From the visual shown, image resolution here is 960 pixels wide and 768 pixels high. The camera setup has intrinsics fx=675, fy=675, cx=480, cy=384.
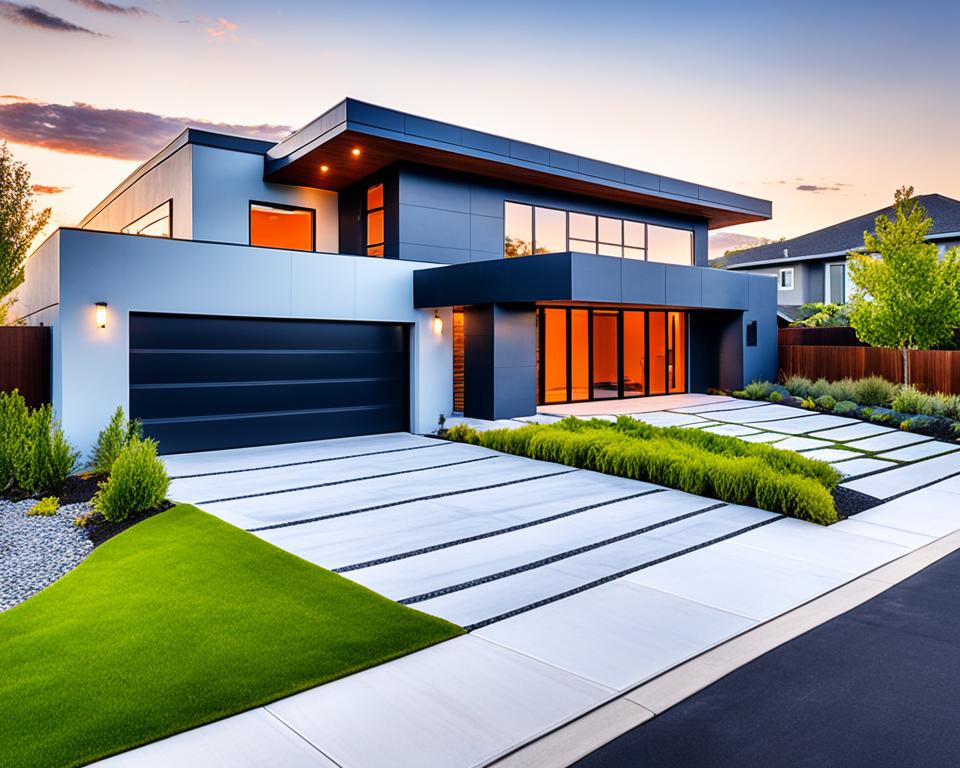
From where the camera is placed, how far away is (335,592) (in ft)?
17.1

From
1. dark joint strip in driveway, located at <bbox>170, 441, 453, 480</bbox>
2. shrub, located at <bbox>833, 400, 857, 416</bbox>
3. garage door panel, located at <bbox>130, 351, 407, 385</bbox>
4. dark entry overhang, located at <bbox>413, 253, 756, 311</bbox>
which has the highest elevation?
dark entry overhang, located at <bbox>413, 253, 756, 311</bbox>

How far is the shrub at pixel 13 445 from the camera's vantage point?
8789 mm

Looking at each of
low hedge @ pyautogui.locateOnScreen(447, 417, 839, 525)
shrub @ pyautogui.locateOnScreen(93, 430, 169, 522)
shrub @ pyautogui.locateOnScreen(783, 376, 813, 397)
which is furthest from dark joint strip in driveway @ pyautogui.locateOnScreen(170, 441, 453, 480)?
shrub @ pyautogui.locateOnScreen(783, 376, 813, 397)

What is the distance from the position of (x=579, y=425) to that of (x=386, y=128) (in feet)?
22.5

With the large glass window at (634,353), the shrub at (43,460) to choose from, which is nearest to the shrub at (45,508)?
the shrub at (43,460)

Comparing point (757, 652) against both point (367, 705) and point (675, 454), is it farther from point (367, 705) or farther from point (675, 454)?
point (675, 454)

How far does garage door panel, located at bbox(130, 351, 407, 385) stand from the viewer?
38.0ft

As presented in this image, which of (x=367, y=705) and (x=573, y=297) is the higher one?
(x=573, y=297)

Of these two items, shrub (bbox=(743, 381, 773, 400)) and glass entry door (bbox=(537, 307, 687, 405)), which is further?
shrub (bbox=(743, 381, 773, 400))

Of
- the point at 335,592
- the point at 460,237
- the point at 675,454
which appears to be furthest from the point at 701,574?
the point at 460,237

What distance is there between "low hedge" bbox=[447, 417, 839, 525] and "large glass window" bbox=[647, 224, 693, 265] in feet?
31.4

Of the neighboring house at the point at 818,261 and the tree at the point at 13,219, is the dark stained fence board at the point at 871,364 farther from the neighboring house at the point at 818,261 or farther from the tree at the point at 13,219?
the tree at the point at 13,219

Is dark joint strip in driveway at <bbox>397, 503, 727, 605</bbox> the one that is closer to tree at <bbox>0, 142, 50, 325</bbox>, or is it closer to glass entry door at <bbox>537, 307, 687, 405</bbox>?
glass entry door at <bbox>537, 307, 687, 405</bbox>

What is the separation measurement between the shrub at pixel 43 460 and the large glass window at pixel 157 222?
8.30m
